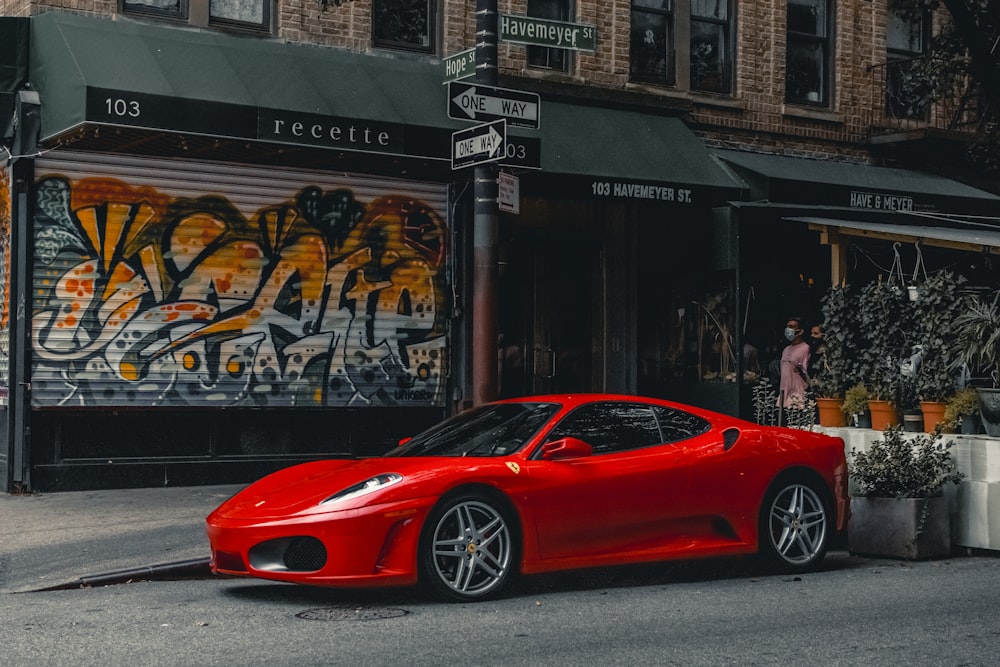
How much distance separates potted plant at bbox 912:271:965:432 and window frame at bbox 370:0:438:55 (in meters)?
6.90

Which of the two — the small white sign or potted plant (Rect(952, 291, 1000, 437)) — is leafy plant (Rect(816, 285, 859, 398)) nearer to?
potted plant (Rect(952, 291, 1000, 437))

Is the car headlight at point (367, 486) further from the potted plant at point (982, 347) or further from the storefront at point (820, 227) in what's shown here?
the storefront at point (820, 227)

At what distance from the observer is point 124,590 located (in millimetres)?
9023

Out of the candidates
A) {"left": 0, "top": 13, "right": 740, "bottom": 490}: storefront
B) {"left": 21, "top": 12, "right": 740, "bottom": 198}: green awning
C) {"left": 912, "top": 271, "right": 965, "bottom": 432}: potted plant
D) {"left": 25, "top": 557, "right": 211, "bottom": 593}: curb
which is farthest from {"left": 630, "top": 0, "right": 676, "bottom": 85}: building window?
{"left": 25, "top": 557, "right": 211, "bottom": 593}: curb

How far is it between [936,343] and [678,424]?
10.0ft

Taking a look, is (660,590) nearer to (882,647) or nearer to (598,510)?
(598,510)

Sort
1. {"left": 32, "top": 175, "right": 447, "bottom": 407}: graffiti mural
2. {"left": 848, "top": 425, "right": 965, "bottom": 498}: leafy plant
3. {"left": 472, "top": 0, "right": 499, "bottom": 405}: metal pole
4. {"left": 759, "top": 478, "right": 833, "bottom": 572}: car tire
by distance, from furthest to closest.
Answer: {"left": 32, "top": 175, "right": 447, "bottom": 407}: graffiti mural
{"left": 472, "top": 0, "right": 499, "bottom": 405}: metal pole
{"left": 848, "top": 425, "right": 965, "bottom": 498}: leafy plant
{"left": 759, "top": 478, "right": 833, "bottom": 572}: car tire

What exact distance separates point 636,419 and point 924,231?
367 inches

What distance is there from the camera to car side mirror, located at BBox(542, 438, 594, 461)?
8562mm

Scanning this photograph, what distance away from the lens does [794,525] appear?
9.66 m

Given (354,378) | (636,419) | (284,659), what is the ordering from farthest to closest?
(354,378) < (636,419) < (284,659)

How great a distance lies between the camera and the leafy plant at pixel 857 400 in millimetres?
11977

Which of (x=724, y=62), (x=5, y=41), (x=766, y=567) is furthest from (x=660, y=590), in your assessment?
(x=724, y=62)

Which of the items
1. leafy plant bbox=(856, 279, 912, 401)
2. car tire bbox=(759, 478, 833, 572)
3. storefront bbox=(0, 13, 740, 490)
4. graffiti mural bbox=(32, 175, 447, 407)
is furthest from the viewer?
graffiti mural bbox=(32, 175, 447, 407)
